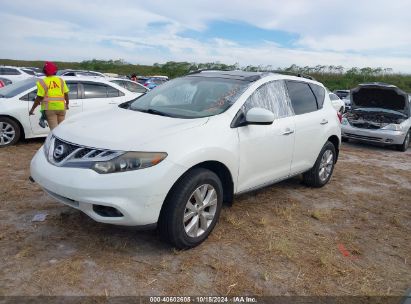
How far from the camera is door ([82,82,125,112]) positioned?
8297mm

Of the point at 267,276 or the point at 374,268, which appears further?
the point at 374,268

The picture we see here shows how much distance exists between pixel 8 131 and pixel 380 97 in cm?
936

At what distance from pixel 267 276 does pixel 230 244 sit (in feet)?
1.98

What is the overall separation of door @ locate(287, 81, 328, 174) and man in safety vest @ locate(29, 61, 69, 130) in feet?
13.5

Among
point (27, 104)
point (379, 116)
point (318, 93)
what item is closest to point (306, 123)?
point (318, 93)

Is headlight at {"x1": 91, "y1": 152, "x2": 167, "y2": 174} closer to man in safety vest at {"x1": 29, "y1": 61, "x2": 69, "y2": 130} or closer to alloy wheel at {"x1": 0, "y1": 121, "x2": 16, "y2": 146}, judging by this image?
man in safety vest at {"x1": 29, "y1": 61, "x2": 69, "y2": 130}

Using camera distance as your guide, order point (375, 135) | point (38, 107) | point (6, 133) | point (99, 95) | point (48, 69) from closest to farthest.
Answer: point (48, 69)
point (6, 133)
point (38, 107)
point (99, 95)
point (375, 135)

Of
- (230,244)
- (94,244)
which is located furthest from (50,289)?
(230,244)

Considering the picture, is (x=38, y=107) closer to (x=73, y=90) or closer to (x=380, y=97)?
(x=73, y=90)

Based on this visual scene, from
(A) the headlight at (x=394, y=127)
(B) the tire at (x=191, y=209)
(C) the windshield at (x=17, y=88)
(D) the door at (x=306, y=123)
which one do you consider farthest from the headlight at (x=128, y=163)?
(A) the headlight at (x=394, y=127)

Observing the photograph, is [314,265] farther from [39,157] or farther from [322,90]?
[322,90]

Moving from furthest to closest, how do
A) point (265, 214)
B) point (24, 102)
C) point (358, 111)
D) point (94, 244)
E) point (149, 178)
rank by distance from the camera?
point (358, 111) → point (24, 102) → point (265, 214) → point (94, 244) → point (149, 178)

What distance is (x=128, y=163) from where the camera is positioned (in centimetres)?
304

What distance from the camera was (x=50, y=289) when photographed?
2.80 m
